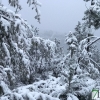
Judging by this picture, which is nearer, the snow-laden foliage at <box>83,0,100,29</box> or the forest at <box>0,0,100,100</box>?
the forest at <box>0,0,100,100</box>

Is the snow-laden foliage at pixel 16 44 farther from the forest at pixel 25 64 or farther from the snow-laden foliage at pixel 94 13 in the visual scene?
the snow-laden foliage at pixel 94 13

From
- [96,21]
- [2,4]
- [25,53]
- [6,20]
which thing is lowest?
[25,53]

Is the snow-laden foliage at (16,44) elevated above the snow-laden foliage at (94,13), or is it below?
below

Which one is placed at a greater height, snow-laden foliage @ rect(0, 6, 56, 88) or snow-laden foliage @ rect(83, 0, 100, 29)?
snow-laden foliage @ rect(83, 0, 100, 29)

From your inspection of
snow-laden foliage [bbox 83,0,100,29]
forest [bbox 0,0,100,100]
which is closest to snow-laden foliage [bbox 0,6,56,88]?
forest [bbox 0,0,100,100]

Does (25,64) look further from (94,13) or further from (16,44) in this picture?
(94,13)

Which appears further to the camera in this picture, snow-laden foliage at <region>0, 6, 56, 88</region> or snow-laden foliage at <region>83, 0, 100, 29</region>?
snow-laden foliage at <region>83, 0, 100, 29</region>

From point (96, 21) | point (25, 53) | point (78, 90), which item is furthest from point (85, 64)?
point (25, 53)

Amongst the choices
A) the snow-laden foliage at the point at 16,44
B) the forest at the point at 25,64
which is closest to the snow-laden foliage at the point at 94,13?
the forest at the point at 25,64

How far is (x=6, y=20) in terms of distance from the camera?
3.79 metres

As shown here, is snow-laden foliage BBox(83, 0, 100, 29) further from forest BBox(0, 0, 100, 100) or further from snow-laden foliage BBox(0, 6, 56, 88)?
snow-laden foliage BBox(0, 6, 56, 88)

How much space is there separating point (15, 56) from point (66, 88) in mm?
1497

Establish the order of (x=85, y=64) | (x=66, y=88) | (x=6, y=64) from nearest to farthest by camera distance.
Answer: (x=6, y=64) < (x=66, y=88) < (x=85, y=64)

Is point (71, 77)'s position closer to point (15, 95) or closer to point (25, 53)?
point (25, 53)
